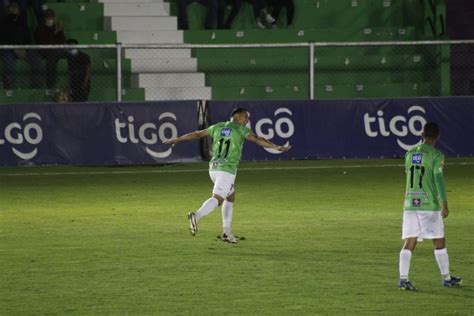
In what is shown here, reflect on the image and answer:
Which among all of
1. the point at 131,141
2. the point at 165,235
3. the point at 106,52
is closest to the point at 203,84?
the point at 106,52

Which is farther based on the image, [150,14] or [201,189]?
[150,14]

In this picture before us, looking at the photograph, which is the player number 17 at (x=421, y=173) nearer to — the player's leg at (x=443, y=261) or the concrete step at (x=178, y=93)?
the player's leg at (x=443, y=261)

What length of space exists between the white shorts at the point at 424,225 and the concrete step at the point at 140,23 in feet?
64.2

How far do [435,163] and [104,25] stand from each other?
19.7 metres

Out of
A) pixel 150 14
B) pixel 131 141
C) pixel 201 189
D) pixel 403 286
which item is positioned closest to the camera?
pixel 403 286

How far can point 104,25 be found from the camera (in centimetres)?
3111

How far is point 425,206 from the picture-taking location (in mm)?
12398

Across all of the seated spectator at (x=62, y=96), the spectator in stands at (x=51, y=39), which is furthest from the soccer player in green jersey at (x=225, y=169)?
the spectator in stands at (x=51, y=39)

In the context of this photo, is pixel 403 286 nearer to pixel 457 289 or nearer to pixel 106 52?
pixel 457 289

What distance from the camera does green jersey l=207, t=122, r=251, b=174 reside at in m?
16.4

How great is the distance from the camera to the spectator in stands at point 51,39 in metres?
27.5

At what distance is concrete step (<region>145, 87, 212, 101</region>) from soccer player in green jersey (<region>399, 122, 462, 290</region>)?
17337 mm

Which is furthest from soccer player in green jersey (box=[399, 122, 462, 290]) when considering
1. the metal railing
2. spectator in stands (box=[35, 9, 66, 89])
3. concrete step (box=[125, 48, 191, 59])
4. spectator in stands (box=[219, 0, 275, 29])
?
spectator in stands (box=[219, 0, 275, 29])

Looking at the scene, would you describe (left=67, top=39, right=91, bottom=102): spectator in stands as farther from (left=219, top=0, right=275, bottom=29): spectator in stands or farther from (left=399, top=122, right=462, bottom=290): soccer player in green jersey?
(left=399, top=122, right=462, bottom=290): soccer player in green jersey
